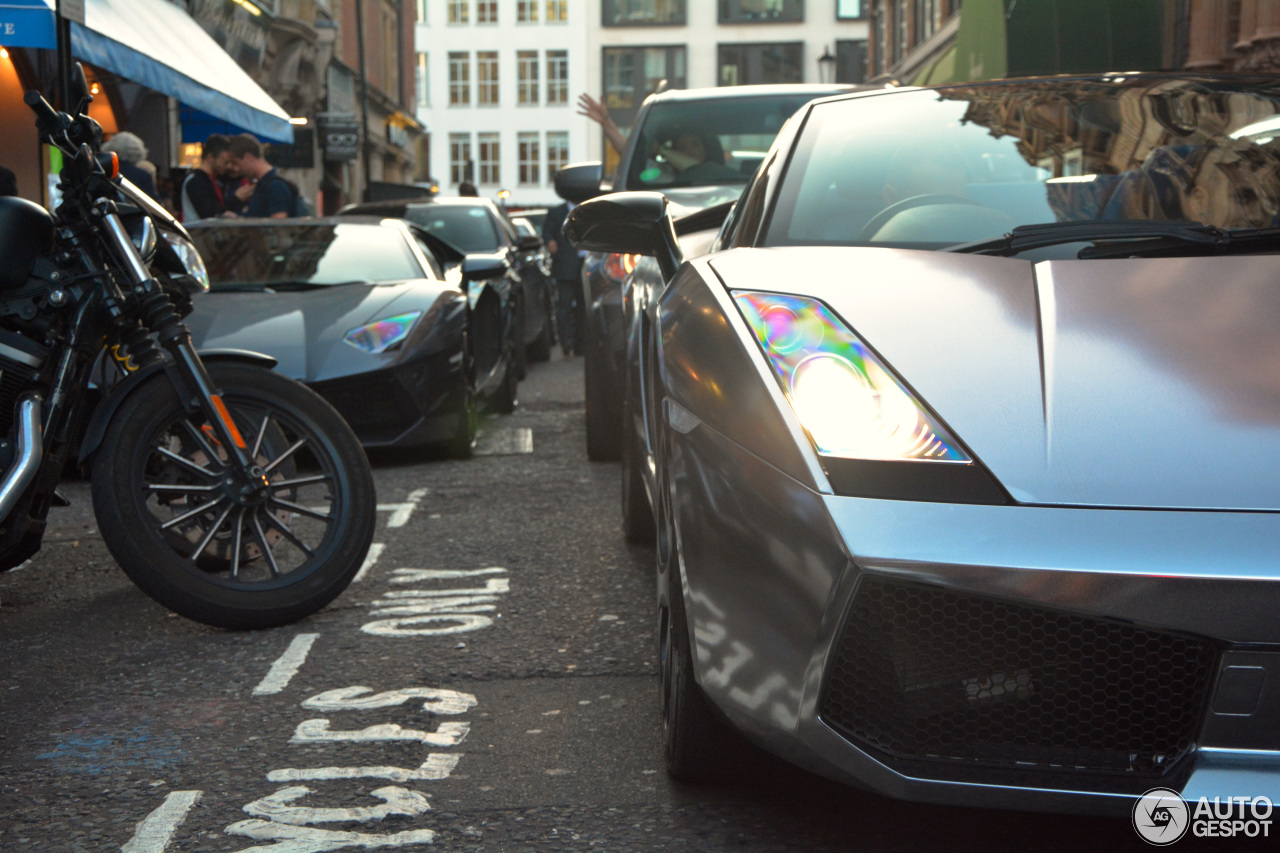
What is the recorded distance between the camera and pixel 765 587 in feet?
7.05

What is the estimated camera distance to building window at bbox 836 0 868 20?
70.9 meters

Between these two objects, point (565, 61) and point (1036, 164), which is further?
point (565, 61)

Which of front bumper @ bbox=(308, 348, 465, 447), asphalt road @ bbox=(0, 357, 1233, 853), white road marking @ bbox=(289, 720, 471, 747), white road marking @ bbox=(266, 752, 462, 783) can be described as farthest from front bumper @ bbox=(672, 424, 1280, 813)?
front bumper @ bbox=(308, 348, 465, 447)

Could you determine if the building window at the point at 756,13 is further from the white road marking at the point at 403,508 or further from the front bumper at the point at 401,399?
the white road marking at the point at 403,508

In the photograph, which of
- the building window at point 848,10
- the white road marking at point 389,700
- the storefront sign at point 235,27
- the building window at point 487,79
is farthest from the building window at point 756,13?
the white road marking at point 389,700

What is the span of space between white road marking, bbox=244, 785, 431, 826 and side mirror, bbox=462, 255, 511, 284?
5111 mm

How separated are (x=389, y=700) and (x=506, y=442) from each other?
183 inches

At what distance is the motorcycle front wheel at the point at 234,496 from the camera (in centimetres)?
376

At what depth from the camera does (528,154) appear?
243ft

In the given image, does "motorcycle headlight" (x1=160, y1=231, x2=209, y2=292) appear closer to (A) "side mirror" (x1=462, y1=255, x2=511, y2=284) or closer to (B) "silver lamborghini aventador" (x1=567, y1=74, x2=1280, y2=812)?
(B) "silver lamborghini aventador" (x1=567, y1=74, x2=1280, y2=812)

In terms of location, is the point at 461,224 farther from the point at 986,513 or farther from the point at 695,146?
the point at 986,513

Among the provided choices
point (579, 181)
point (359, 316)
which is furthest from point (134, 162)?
point (359, 316)

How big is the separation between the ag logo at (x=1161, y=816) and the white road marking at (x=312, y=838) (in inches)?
42.8

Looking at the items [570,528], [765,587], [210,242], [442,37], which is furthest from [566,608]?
[442,37]
